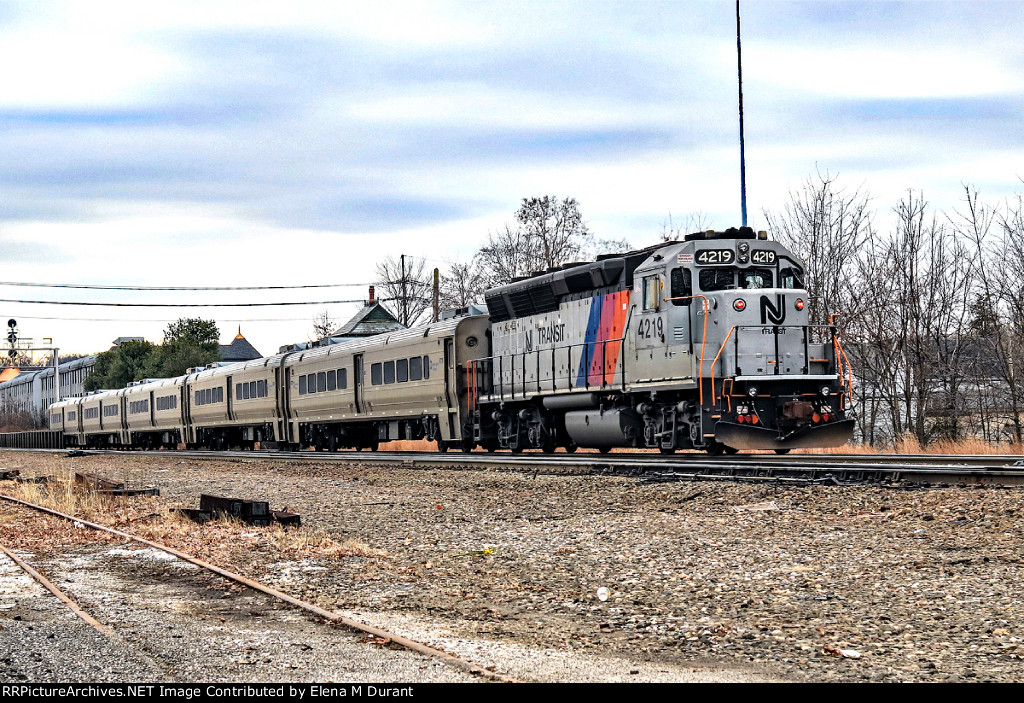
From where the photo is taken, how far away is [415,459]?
21688mm

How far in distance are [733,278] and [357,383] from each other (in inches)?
573

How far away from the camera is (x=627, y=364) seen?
18328 mm

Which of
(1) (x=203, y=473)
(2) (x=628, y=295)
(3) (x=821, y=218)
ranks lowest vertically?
(1) (x=203, y=473)

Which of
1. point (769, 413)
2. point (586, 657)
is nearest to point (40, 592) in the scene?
point (586, 657)

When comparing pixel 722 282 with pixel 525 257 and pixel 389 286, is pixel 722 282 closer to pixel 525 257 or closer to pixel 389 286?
pixel 525 257

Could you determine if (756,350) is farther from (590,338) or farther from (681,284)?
(590,338)

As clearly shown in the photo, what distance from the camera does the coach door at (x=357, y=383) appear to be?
29.5 metres

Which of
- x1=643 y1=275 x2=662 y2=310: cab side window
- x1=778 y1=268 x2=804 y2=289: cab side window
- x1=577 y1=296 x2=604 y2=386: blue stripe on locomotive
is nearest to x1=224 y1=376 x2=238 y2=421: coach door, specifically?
x1=577 y1=296 x2=604 y2=386: blue stripe on locomotive

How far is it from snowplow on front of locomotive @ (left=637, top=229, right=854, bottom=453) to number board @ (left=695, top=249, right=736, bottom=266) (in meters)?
0.02

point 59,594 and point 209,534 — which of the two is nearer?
point 59,594

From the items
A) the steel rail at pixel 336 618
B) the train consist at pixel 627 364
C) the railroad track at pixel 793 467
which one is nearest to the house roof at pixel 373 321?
the train consist at pixel 627 364

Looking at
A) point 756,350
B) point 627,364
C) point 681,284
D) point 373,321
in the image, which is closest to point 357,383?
point 627,364

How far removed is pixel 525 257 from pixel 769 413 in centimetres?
3674

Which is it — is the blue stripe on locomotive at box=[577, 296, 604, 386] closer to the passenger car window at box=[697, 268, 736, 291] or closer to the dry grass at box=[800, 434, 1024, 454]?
the passenger car window at box=[697, 268, 736, 291]
